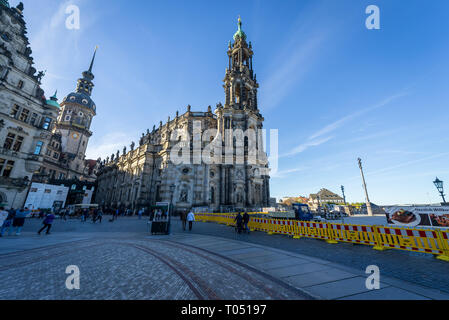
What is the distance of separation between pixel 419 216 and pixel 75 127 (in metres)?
74.8

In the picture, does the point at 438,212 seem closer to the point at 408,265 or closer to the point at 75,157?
the point at 408,265

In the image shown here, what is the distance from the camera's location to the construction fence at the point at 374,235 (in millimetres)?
6490

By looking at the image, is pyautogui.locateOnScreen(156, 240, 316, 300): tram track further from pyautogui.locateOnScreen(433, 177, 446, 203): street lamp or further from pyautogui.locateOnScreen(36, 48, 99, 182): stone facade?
pyautogui.locateOnScreen(36, 48, 99, 182): stone facade

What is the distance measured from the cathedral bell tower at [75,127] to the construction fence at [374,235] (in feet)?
202

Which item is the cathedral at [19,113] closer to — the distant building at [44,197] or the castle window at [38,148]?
the castle window at [38,148]

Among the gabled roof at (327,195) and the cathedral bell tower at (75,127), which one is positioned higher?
the cathedral bell tower at (75,127)

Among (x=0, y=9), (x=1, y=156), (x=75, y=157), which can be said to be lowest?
(x=1, y=156)

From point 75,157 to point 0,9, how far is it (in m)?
38.6

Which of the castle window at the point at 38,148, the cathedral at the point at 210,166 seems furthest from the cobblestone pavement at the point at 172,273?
the castle window at the point at 38,148

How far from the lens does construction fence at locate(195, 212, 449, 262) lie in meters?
6.49

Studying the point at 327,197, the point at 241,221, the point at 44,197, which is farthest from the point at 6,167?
the point at 327,197

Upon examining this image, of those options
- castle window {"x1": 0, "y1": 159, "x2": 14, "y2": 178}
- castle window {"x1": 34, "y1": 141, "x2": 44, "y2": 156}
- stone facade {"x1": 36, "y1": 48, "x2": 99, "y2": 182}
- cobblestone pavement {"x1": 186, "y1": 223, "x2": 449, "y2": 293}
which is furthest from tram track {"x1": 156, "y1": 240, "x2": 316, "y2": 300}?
stone facade {"x1": 36, "y1": 48, "x2": 99, "y2": 182}

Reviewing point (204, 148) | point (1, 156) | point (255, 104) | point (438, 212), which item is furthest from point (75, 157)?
point (438, 212)
